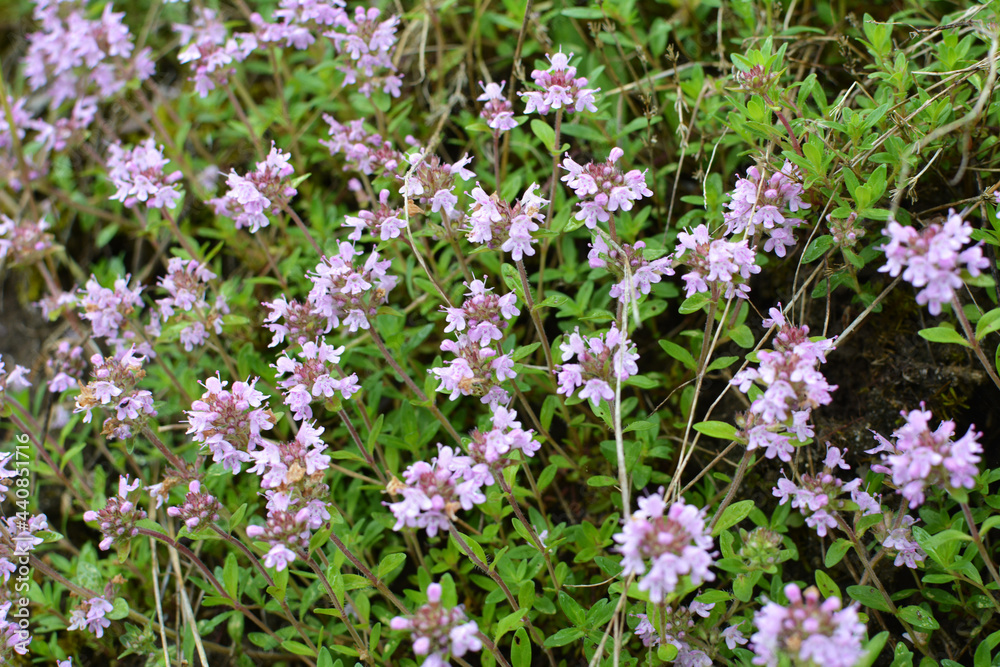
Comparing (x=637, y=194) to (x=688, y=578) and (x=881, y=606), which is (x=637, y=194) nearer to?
(x=688, y=578)

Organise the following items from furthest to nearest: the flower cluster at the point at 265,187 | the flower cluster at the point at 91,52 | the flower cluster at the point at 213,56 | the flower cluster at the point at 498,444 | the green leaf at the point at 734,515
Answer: the flower cluster at the point at 91,52 → the flower cluster at the point at 213,56 → the flower cluster at the point at 265,187 → the green leaf at the point at 734,515 → the flower cluster at the point at 498,444

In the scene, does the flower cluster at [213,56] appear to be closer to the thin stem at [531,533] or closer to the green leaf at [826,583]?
the thin stem at [531,533]

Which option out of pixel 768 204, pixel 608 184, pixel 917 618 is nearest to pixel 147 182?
pixel 608 184

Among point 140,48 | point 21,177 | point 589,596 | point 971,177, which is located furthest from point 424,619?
point 140,48

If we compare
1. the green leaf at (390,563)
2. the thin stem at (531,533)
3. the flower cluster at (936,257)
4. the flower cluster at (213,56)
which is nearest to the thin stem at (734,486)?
the thin stem at (531,533)

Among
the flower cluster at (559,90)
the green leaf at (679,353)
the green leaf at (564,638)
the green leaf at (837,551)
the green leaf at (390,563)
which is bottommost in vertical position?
the green leaf at (564,638)

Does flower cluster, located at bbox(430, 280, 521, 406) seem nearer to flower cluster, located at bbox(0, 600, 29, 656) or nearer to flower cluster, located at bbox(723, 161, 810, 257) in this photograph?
flower cluster, located at bbox(723, 161, 810, 257)
